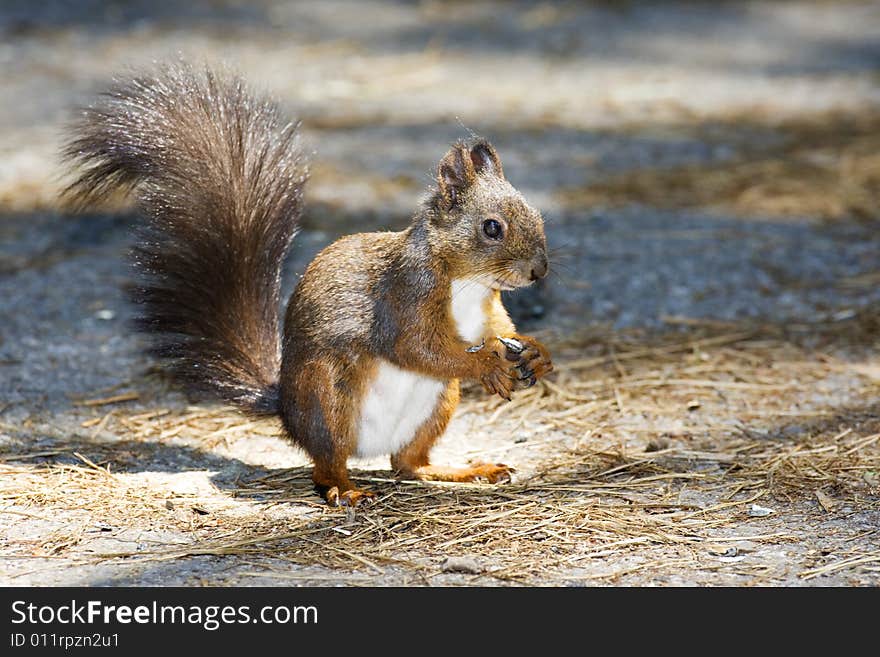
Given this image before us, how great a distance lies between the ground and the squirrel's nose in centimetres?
51

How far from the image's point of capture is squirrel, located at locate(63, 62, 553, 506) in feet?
9.41

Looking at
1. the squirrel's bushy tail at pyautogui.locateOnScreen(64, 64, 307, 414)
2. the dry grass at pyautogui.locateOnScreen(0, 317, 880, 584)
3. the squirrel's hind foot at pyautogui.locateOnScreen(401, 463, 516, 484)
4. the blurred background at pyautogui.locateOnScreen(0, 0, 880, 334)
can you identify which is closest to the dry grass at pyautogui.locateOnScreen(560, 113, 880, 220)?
the blurred background at pyautogui.locateOnScreen(0, 0, 880, 334)

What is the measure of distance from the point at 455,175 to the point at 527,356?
0.46 metres

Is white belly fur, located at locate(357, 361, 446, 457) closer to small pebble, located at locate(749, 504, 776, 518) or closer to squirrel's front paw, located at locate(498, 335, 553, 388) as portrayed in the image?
squirrel's front paw, located at locate(498, 335, 553, 388)

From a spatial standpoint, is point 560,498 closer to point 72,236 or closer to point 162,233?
point 162,233

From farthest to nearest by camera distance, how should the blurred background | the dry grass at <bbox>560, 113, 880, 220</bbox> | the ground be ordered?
the dry grass at <bbox>560, 113, 880, 220</bbox> < the blurred background < the ground

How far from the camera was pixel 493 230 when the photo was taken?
2.83 meters

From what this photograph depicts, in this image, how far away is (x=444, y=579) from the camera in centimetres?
248

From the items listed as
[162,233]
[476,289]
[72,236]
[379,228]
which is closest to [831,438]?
[476,289]

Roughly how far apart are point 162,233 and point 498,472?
106 cm

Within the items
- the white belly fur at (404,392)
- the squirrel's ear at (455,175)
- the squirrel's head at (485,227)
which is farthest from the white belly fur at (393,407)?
the squirrel's ear at (455,175)

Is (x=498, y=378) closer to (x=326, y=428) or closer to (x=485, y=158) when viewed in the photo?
(x=326, y=428)

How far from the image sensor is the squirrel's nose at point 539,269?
2.80m

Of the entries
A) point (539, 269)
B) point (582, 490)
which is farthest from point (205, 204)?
point (582, 490)
